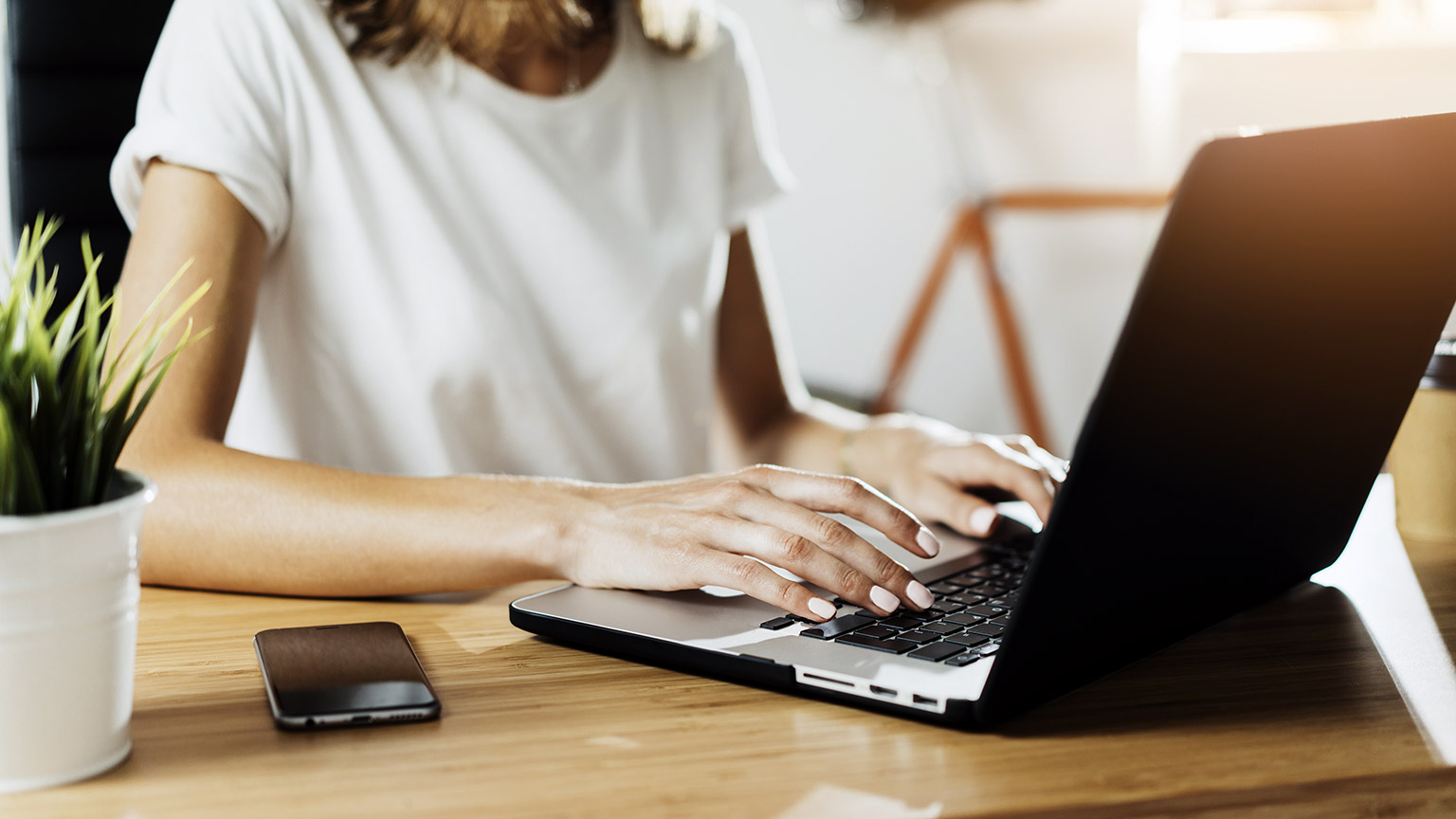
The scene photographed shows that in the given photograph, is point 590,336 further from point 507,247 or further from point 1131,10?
point 1131,10

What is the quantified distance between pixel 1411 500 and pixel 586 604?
1.98 ft

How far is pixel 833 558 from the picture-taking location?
0.61m

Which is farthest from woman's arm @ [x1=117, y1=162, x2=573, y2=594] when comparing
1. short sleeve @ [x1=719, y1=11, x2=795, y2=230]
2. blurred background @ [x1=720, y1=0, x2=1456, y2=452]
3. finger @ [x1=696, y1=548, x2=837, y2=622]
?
blurred background @ [x1=720, y1=0, x2=1456, y2=452]

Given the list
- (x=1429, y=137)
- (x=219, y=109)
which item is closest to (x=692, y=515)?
(x=1429, y=137)

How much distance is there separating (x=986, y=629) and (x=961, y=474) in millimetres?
292


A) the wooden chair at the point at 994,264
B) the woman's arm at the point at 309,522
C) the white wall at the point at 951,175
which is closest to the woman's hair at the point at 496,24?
the woman's arm at the point at 309,522

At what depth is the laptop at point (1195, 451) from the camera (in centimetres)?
43

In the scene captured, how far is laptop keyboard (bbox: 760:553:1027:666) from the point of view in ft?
1.79

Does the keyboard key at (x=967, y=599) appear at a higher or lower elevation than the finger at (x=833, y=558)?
lower

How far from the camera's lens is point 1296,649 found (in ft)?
2.00

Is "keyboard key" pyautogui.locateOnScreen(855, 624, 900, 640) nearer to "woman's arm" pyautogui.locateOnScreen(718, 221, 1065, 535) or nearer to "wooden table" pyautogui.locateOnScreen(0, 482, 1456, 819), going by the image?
"wooden table" pyautogui.locateOnScreen(0, 482, 1456, 819)

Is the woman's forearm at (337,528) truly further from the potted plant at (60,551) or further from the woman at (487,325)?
the potted plant at (60,551)

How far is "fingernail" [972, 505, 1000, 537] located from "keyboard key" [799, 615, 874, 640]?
0.23 metres

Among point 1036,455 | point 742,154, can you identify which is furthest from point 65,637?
point 742,154
